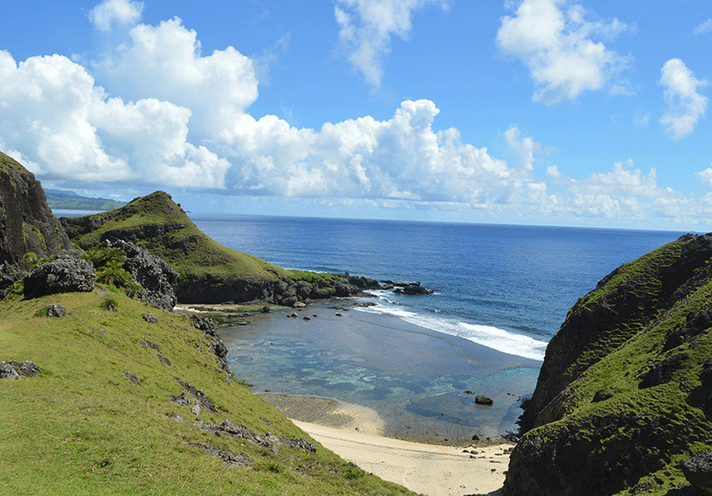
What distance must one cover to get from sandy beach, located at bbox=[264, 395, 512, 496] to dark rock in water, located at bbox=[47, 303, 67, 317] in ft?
79.6

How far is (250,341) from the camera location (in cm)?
7275

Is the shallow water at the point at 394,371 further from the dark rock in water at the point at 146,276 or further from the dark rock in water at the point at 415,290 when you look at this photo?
the dark rock in water at the point at 415,290

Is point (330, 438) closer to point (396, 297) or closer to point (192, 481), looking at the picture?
point (192, 481)

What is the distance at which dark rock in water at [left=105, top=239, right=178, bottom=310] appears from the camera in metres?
48.6

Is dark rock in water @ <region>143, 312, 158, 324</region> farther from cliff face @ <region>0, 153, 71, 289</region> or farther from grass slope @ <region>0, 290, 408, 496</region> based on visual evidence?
cliff face @ <region>0, 153, 71, 289</region>

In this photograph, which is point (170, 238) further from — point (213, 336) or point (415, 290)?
Answer: point (213, 336)

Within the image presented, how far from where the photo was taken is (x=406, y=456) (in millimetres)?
36906

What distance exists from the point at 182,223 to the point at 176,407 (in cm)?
11131

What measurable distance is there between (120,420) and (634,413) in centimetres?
2933

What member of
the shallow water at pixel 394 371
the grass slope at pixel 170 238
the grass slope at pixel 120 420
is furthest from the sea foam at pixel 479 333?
the grass slope at pixel 120 420

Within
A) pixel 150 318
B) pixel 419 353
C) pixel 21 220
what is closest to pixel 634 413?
pixel 150 318

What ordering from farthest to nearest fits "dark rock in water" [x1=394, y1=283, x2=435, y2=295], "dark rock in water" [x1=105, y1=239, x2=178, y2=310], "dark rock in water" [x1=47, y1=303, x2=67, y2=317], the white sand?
"dark rock in water" [x1=394, y1=283, x2=435, y2=295] → "dark rock in water" [x1=105, y1=239, x2=178, y2=310] → the white sand → "dark rock in water" [x1=47, y1=303, x2=67, y2=317]

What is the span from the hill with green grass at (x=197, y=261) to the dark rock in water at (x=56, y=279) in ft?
224

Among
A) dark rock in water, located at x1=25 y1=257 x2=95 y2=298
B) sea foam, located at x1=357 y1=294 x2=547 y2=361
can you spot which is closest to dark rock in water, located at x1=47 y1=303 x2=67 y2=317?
dark rock in water, located at x1=25 y1=257 x2=95 y2=298
